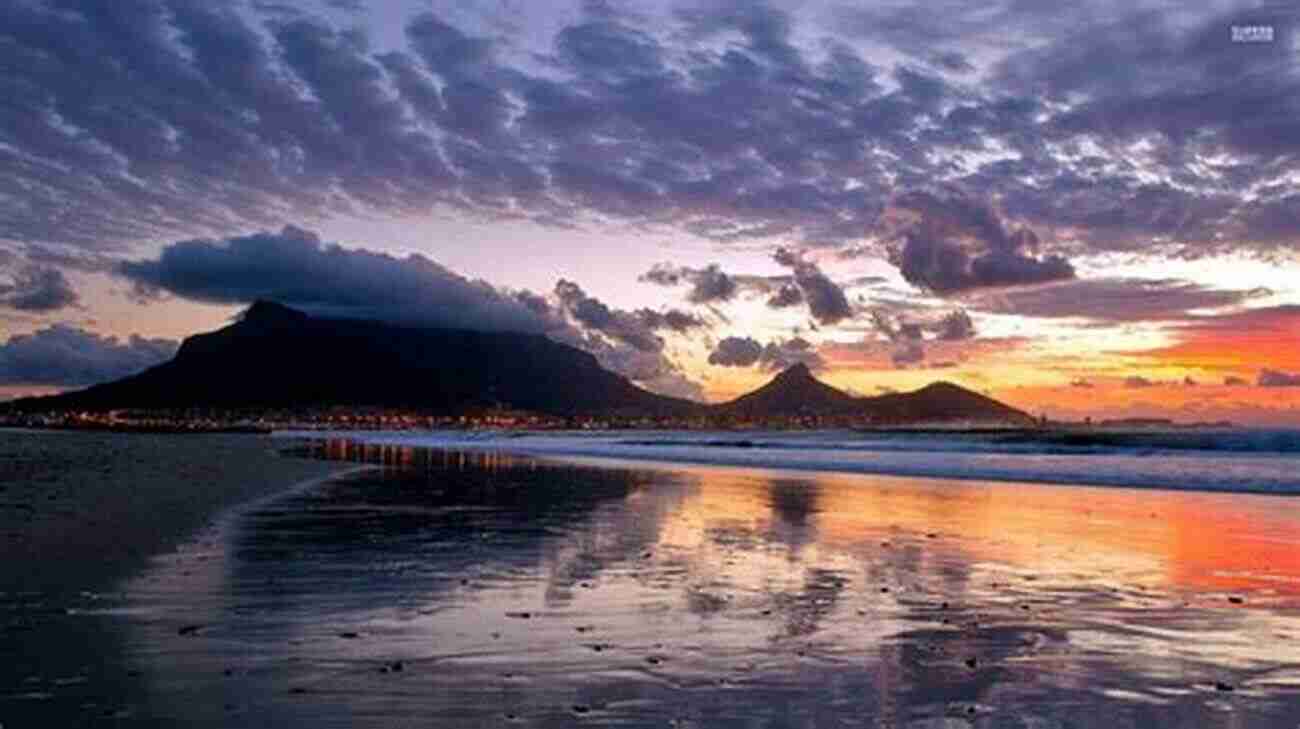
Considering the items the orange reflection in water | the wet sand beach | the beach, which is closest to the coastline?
the wet sand beach

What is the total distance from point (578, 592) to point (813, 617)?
3.15m

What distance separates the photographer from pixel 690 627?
11883 millimetres

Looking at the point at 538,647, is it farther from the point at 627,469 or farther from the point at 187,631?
the point at 627,469

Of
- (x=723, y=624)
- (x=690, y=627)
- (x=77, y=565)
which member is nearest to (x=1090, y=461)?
(x=723, y=624)

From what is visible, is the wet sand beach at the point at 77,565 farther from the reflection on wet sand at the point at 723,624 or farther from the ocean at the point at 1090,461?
the ocean at the point at 1090,461

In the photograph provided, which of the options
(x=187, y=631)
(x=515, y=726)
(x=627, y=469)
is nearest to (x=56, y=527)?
(x=187, y=631)

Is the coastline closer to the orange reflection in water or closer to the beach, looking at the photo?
the beach

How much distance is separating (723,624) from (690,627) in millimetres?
409

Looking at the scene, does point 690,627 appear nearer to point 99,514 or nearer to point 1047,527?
point 1047,527

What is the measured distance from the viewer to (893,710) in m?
8.48

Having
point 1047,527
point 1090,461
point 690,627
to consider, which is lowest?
point 690,627

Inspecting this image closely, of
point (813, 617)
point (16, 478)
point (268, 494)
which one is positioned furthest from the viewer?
point (16, 478)

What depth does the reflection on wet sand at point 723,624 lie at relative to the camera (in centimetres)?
853

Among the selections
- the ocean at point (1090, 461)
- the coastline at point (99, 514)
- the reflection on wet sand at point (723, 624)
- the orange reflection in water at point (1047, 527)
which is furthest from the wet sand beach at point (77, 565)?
the ocean at point (1090, 461)
